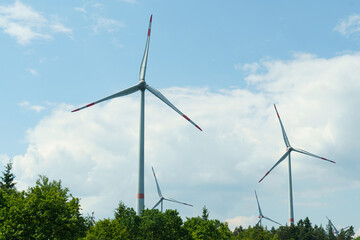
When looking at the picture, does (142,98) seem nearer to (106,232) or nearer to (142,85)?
(142,85)

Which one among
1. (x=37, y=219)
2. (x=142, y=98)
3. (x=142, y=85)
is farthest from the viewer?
(x=142, y=85)

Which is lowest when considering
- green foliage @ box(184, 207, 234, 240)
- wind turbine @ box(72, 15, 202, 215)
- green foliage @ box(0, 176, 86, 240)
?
green foliage @ box(0, 176, 86, 240)

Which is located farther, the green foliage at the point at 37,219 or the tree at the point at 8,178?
the tree at the point at 8,178

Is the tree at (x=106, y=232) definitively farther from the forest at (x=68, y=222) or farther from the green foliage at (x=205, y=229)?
the green foliage at (x=205, y=229)

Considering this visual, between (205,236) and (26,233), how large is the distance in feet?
161

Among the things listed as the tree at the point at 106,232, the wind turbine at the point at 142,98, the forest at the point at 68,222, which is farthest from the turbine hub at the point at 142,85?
the tree at the point at 106,232

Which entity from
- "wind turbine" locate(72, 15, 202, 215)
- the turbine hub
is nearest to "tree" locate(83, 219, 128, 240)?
"wind turbine" locate(72, 15, 202, 215)

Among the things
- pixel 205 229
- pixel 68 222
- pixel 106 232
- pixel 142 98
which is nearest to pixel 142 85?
pixel 142 98

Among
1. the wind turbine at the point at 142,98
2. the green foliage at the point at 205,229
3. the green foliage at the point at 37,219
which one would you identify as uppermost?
the wind turbine at the point at 142,98

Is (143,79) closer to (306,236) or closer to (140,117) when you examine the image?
(140,117)

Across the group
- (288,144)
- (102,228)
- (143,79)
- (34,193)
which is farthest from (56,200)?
(288,144)

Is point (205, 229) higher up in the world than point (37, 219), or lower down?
higher up

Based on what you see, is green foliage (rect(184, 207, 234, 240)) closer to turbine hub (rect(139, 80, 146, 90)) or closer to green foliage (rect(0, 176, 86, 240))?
turbine hub (rect(139, 80, 146, 90))

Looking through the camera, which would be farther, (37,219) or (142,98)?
(142,98)
